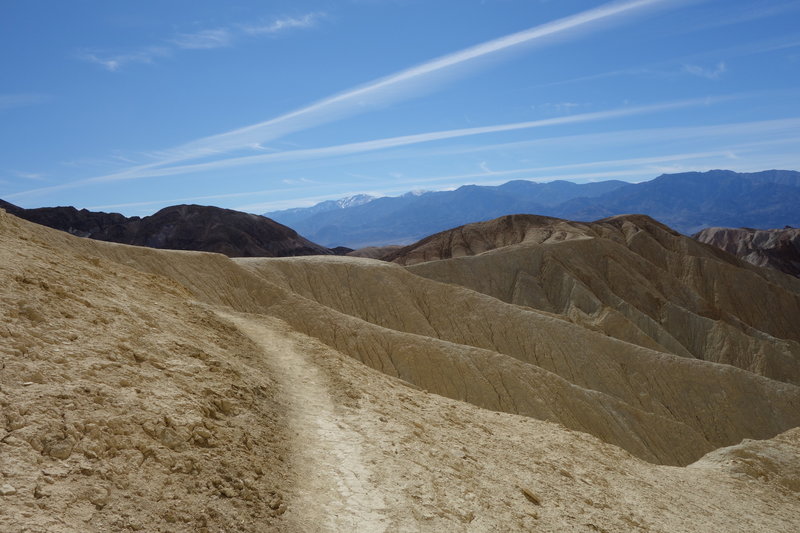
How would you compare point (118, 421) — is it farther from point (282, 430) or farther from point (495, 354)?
point (495, 354)

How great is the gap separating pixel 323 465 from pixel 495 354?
2411 centimetres

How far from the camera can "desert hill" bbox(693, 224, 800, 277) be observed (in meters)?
124

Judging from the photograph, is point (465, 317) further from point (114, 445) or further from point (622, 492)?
point (114, 445)

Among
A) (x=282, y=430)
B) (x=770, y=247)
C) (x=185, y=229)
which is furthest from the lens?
(x=770, y=247)

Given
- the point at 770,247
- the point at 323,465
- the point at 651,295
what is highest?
the point at 323,465

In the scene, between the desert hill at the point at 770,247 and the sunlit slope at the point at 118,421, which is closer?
the sunlit slope at the point at 118,421

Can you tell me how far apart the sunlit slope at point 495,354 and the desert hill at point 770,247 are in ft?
316

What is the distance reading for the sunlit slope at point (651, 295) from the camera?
54781 millimetres

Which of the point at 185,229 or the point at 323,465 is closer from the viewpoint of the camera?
the point at 323,465

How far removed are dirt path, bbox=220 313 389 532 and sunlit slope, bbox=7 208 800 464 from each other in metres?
16.3

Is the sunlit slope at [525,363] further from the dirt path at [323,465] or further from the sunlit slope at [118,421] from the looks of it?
the sunlit slope at [118,421]

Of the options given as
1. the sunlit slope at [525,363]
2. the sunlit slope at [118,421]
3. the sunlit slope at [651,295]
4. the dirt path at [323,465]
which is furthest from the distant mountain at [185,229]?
the sunlit slope at [118,421]

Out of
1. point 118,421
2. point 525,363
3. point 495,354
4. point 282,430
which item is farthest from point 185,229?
point 118,421

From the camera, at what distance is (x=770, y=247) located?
12962cm
